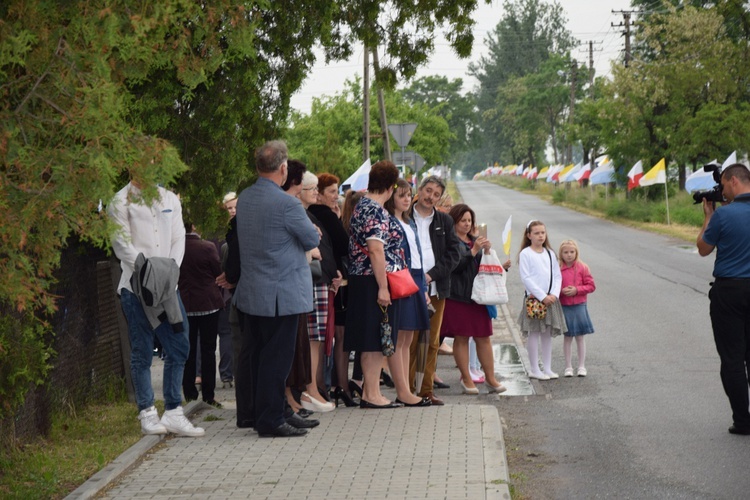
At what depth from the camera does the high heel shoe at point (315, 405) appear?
923 centimetres

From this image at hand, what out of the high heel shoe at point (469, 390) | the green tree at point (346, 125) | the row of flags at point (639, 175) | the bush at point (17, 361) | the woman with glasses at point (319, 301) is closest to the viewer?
the bush at point (17, 361)

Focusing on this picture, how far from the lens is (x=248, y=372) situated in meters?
8.41

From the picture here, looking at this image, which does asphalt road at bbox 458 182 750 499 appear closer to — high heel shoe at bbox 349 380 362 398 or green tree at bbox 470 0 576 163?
high heel shoe at bbox 349 380 362 398

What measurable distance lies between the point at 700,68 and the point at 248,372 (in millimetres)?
40931

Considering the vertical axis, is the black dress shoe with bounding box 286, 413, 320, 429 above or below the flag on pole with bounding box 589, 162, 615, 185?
below

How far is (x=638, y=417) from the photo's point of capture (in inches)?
368

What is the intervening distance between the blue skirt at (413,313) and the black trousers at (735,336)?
2.23 m

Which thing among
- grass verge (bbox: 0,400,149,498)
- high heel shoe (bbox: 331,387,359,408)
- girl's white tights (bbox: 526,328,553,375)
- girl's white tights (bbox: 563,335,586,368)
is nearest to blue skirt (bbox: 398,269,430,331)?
high heel shoe (bbox: 331,387,359,408)

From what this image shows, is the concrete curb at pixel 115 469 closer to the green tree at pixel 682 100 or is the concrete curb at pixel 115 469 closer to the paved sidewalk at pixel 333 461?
the paved sidewalk at pixel 333 461

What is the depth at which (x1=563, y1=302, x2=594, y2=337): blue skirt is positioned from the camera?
11523 mm

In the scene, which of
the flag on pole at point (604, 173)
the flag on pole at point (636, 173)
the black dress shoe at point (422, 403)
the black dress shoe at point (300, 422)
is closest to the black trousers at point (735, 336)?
the black dress shoe at point (422, 403)

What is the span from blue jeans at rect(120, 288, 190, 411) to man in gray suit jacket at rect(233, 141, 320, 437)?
513 millimetres

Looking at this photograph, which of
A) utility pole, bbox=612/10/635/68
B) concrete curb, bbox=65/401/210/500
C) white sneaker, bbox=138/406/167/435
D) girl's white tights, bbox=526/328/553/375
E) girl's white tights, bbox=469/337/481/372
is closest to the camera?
concrete curb, bbox=65/401/210/500

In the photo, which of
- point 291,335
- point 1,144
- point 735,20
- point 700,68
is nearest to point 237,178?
point 291,335
